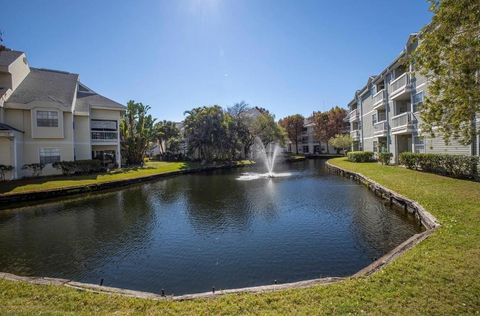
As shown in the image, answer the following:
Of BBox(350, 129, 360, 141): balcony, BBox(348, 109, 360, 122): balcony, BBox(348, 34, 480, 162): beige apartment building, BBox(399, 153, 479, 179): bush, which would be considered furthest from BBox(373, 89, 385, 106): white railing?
BBox(350, 129, 360, 141): balcony

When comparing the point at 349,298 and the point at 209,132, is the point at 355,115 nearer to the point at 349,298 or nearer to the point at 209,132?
the point at 209,132

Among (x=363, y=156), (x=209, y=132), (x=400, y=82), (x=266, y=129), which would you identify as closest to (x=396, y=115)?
(x=400, y=82)

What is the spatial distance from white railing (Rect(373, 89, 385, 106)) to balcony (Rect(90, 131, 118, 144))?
34.2 m

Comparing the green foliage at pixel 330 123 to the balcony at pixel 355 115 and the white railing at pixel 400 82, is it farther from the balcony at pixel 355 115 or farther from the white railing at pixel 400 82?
the white railing at pixel 400 82

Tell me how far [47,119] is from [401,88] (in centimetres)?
3582

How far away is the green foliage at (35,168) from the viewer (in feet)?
85.2

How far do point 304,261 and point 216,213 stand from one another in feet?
23.3

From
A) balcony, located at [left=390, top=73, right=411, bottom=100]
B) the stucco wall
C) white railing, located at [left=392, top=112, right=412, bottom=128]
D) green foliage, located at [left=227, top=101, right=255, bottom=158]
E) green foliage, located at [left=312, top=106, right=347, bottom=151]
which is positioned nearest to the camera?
balcony, located at [left=390, top=73, right=411, bottom=100]

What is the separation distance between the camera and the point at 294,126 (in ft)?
276

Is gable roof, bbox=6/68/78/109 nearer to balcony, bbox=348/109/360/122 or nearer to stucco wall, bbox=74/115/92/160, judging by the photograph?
stucco wall, bbox=74/115/92/160

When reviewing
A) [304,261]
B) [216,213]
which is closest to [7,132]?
[216,213]

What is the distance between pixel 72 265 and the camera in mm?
8438

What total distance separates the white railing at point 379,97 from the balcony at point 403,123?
4.47 m

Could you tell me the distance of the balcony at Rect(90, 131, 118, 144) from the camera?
3356cm
